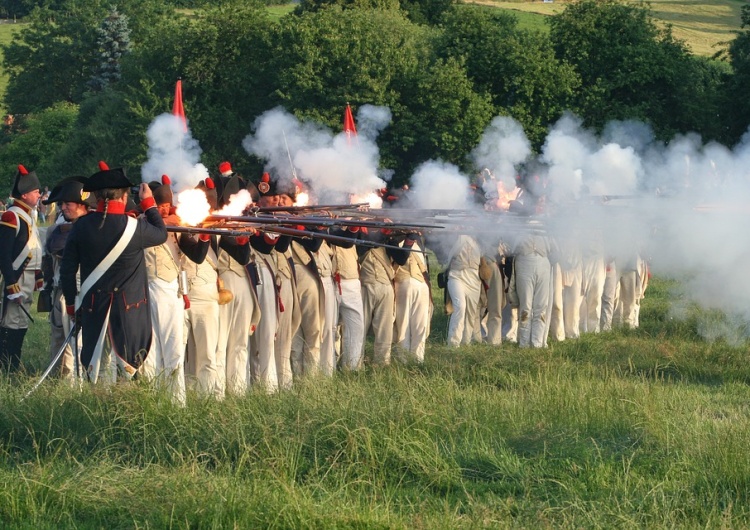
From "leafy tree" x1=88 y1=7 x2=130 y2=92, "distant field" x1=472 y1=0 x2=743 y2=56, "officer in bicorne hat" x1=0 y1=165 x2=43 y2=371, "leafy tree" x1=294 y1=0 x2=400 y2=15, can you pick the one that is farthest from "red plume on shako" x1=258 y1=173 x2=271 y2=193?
"leafy tree" x1=88 y1=7 x2=130 y2=92

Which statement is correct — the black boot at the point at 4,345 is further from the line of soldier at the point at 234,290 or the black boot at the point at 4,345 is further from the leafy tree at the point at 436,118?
the leafy tree at the point at 436,118

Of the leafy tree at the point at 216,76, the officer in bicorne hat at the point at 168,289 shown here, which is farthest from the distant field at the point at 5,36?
the officer in bicorne hat at the point at 168,289

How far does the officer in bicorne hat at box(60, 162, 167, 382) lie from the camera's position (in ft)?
26.4

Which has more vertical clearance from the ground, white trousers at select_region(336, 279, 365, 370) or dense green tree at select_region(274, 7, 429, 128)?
dense green tree at select_region(274, 7, 429, 128)

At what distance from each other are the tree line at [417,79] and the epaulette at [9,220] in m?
A: 13.4

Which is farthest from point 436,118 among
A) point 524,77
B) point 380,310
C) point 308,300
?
point 308,300

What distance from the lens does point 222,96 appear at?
36031 mm

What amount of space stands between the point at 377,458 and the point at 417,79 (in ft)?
75.5

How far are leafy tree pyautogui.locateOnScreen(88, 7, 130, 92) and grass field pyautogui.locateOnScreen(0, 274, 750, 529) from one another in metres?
47.0

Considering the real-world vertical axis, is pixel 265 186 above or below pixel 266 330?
above

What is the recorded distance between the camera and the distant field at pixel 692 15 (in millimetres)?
53000

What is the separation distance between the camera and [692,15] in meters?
61.0

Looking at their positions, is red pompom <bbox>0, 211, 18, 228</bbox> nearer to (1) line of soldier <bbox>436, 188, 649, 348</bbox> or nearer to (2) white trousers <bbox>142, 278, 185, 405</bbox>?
(2) white trousers <bbox>142, 278, 185, 405</bbox>

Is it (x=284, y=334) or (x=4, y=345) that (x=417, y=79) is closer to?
(x=284, y=334)
